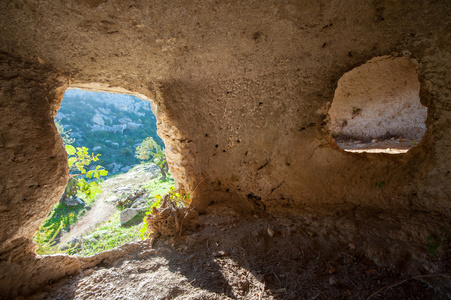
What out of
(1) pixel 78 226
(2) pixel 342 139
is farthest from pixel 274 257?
(1) pixel 78 226

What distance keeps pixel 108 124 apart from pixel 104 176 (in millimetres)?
16187

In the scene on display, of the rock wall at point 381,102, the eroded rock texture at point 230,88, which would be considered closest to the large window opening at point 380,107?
the rock wall at point 381,102

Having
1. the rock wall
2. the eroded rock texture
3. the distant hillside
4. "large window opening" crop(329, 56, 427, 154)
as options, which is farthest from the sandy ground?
the distant hillside

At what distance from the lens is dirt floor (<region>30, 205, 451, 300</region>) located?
4.25 ft

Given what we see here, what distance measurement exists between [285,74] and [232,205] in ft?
5.65

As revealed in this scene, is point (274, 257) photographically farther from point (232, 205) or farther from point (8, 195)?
point (8, 195)

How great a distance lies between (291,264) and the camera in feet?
5.19

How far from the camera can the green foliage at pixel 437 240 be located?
1.37 meters

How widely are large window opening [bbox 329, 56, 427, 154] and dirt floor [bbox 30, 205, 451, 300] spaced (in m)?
2.64

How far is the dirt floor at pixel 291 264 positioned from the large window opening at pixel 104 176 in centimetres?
67

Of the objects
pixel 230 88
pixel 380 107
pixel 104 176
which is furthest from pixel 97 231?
pixel 104 176

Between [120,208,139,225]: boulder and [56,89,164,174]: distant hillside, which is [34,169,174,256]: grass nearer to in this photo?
[120,208,139,225]: boulder

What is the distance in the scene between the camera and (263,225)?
2.08 meters

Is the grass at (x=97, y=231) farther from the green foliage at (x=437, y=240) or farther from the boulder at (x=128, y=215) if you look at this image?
the green foliage at (x=437, y=240)
